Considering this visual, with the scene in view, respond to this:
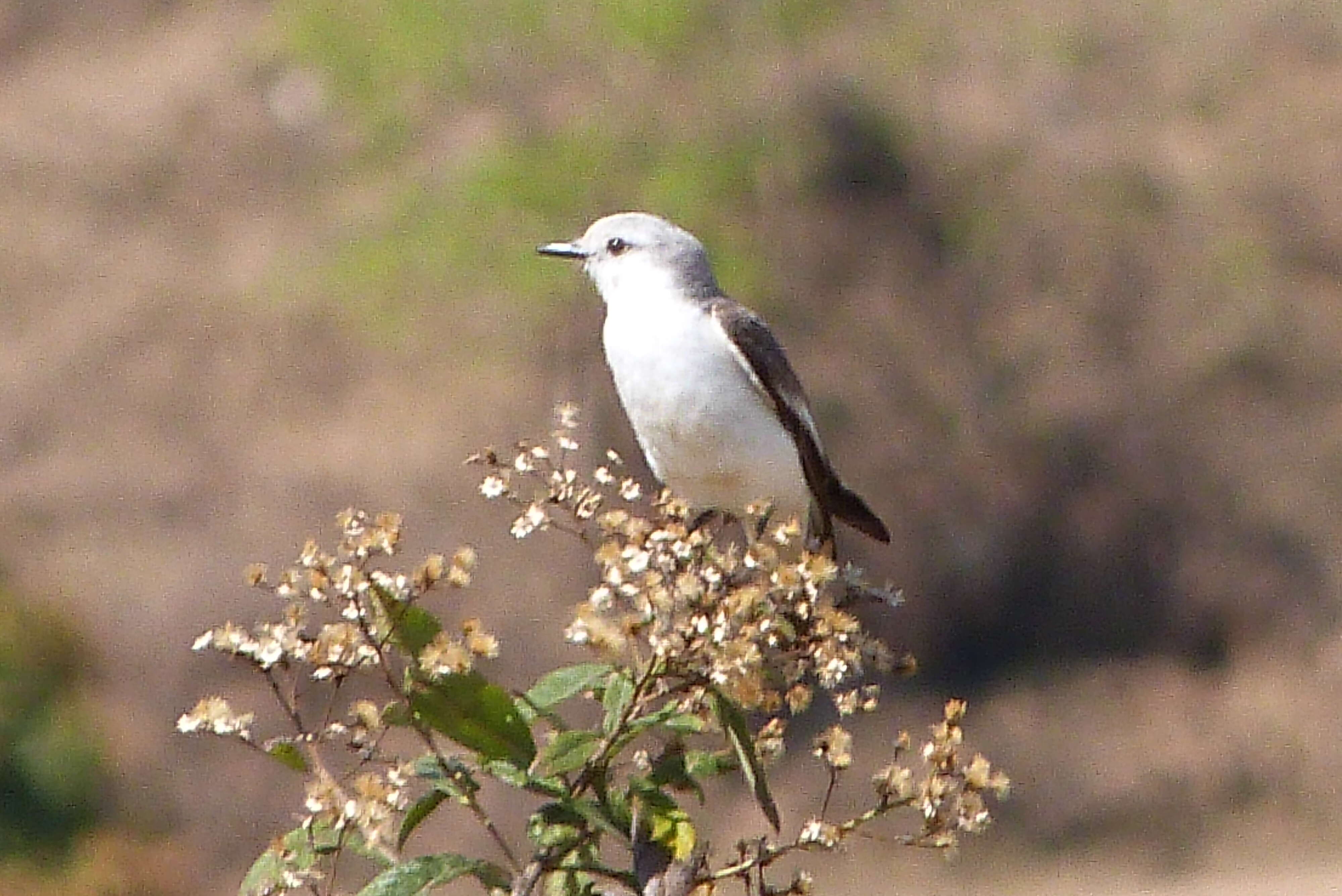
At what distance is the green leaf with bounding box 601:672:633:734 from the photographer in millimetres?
2389

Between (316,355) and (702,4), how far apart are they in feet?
13.3

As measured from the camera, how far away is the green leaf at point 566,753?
2.33 m

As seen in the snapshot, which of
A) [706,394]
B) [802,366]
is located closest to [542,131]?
[802,366]

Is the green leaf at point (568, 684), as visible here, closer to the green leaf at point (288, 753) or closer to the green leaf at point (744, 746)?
the green leaf at point (744, 746)

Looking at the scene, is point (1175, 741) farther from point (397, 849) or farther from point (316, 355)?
point (397, 849)

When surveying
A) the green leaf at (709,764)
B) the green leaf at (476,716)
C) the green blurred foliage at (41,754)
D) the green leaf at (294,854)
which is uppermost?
the green blurred foliage at (41,754)

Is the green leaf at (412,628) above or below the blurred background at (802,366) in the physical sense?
below

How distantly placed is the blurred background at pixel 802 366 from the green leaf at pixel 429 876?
10525 mm

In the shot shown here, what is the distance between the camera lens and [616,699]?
8.08 feet

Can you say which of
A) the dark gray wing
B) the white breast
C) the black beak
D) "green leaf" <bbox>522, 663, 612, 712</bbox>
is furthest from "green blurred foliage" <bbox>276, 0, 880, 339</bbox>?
"green leaf" <bbox>522, 663, 612, 712</bbox>

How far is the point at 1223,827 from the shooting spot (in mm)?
14219

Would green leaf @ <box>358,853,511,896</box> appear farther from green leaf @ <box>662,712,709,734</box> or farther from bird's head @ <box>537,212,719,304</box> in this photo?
bird's head @ <box>537,212,719,304</box>

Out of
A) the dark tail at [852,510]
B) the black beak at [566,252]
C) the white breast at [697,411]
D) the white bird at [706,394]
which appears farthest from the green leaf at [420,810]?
the black beak at [566,252]

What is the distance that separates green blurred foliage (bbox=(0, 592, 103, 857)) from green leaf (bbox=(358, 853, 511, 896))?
30.6ft
